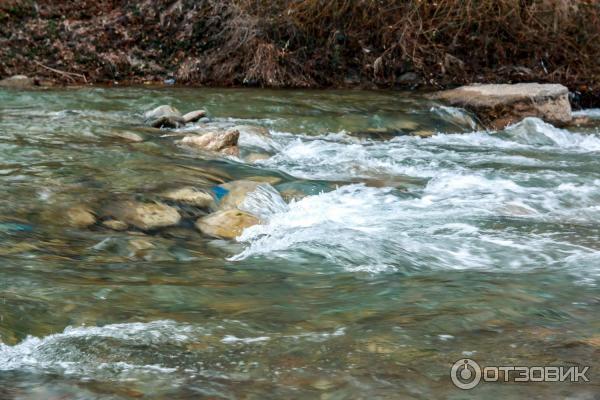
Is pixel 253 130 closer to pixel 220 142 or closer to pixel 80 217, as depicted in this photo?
pixel 220 142

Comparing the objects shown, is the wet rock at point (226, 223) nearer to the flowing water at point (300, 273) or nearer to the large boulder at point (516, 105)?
the flowing water at point (300, 273)

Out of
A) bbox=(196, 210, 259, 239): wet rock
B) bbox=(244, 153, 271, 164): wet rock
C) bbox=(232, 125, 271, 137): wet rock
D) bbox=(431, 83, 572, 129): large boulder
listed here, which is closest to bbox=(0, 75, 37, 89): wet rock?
bbox=(232, 125, 271, 137): wet rock

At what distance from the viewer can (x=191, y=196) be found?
547 centimetres

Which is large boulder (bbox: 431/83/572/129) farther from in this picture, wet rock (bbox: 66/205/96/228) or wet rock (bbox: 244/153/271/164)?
wet rock (bbox: 66/205/96/228)

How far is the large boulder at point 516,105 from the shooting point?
32.4 ft

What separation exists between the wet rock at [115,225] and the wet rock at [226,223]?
454 millimetres

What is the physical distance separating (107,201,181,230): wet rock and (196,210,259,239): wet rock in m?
0.20

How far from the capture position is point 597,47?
1195cm

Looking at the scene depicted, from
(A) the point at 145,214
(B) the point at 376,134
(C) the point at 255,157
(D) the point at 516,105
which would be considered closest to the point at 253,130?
(C) the point at 255,157

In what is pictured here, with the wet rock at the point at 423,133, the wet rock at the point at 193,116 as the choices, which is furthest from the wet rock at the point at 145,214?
the wet rock at the point at 423,133

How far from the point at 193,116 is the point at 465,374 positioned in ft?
21.0

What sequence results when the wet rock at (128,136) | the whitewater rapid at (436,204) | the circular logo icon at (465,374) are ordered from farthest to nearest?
the wet rock at (128,136) < the whitewater rapid at (436,204) < the circular logo icon at (465,374)

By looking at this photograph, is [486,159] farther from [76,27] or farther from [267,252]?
[76,27]

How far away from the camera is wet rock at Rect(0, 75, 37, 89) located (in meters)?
11.3
